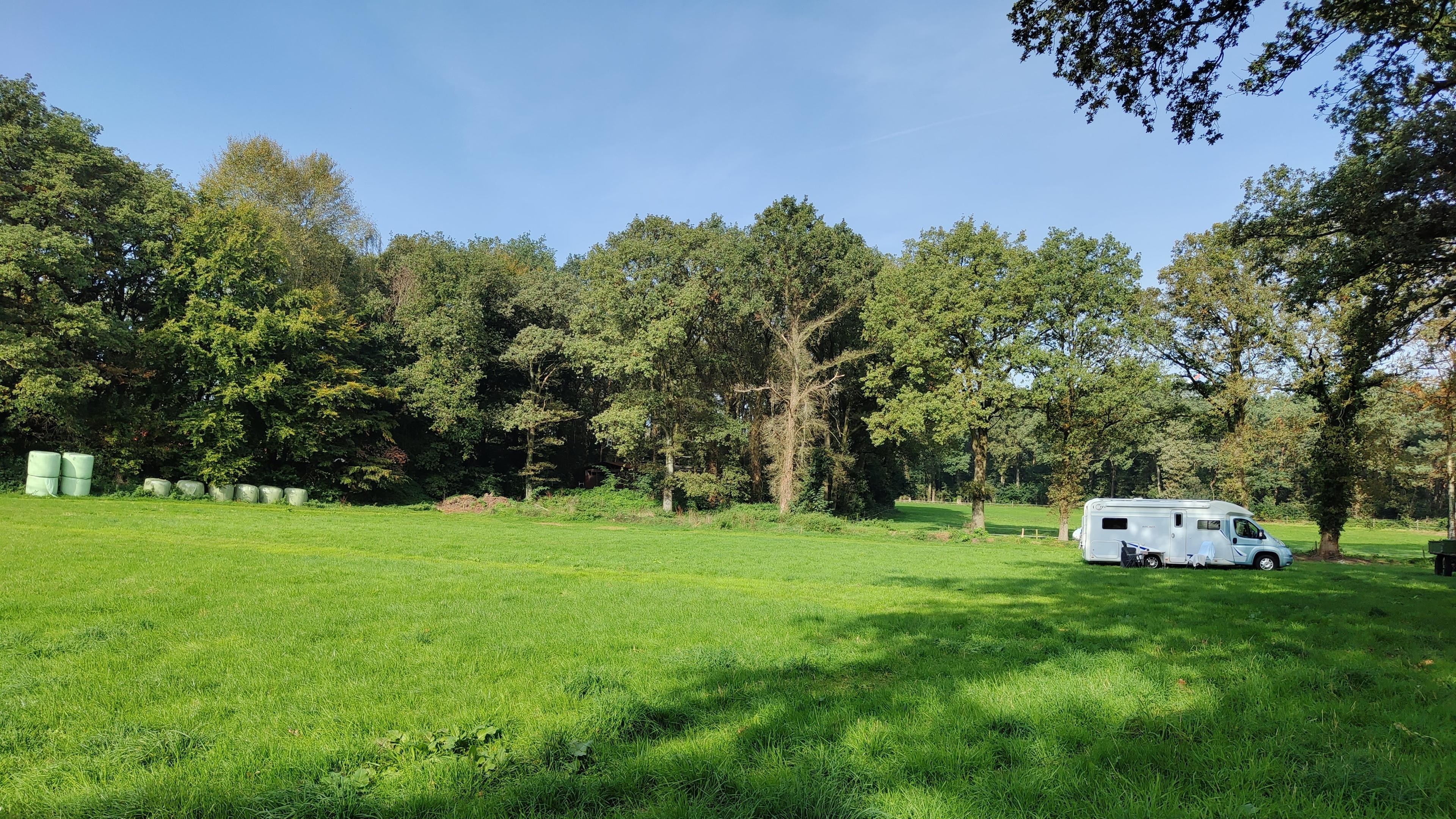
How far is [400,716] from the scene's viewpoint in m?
4.72

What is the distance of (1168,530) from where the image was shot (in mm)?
23500

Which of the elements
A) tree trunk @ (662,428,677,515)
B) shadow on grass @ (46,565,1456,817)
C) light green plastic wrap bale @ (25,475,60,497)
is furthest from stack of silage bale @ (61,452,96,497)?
shadow on grass @ (46,565,1456,817)

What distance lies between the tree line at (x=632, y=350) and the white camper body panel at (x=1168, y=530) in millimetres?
7176

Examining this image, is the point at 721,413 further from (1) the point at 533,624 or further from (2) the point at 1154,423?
(1) the point at 533,624

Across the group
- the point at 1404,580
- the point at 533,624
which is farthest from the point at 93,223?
the point at 1404,580

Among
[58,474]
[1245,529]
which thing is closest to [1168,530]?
[1245,529]

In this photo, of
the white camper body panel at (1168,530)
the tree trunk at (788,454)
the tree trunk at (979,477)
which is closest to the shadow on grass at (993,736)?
the white camper body panel at (1168,530)

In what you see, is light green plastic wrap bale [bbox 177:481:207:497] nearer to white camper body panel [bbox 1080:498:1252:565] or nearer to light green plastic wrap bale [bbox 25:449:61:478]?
light green plastic wrap bale [bbox 25:449:61:478]

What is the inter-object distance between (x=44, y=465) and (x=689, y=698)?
33546mm

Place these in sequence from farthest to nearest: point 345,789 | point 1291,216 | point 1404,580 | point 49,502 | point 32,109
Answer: point 32,109
point 49,502
point 1404,580
point 1291,216
point 345,789

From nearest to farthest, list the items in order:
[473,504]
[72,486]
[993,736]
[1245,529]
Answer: [993,736] < [1245,529] < [72,486] < [473,504]

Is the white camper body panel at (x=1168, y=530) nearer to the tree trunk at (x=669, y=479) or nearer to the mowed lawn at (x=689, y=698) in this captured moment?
the mowed lawn at (x=689, y=698)

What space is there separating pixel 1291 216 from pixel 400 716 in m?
17.2

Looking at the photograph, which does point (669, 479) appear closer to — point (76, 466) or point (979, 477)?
point (979, 477)
